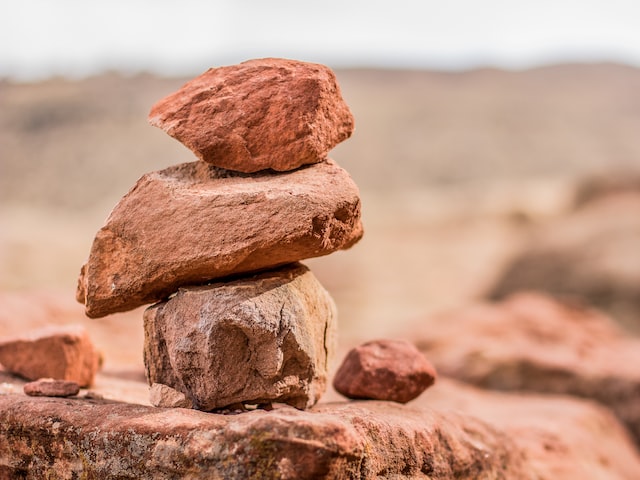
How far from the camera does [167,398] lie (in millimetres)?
3646

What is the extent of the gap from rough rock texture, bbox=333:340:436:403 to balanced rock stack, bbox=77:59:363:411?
0.43 m

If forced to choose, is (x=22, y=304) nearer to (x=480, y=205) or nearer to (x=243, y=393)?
(x=243, y=393)

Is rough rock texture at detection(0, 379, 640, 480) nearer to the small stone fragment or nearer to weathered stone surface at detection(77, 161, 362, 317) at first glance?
the small stone fragment

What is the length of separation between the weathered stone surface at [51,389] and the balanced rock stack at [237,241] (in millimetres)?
477

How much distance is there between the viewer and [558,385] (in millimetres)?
7641

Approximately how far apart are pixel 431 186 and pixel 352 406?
30.4 meters

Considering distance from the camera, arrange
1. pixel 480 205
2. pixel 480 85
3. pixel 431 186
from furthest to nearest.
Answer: pixel 480 85
pixel 431 186
pixel 480 205

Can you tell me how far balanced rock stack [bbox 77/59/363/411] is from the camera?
138 inches

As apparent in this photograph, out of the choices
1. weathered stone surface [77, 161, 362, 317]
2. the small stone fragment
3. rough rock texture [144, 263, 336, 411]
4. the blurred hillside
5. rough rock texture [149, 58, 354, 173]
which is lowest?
the blurred hillside

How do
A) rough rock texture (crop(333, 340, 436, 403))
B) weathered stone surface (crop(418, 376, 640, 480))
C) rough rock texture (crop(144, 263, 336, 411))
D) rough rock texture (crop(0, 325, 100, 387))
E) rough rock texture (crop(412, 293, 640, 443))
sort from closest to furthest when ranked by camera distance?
rough rock texture (crop(144, 263, 336, 411)), rough rock texture (crop(333, 340, 436, 403)), rough rock texture (crop(0, 325, 100, 387)), weathered stone surface (crop(418, 376, 640, 480)), rough rock texture (crop(412, 293, 640, 443))

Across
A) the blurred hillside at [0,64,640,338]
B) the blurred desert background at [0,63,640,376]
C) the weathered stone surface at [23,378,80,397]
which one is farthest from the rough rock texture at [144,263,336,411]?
the blurred hillside at [0,64,640,338]

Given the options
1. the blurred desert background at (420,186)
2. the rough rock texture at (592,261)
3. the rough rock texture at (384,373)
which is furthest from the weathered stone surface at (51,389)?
the rough rock texture at (592,261)

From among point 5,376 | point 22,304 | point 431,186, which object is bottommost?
point 431,186

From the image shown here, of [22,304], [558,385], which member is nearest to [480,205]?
[558,385]
